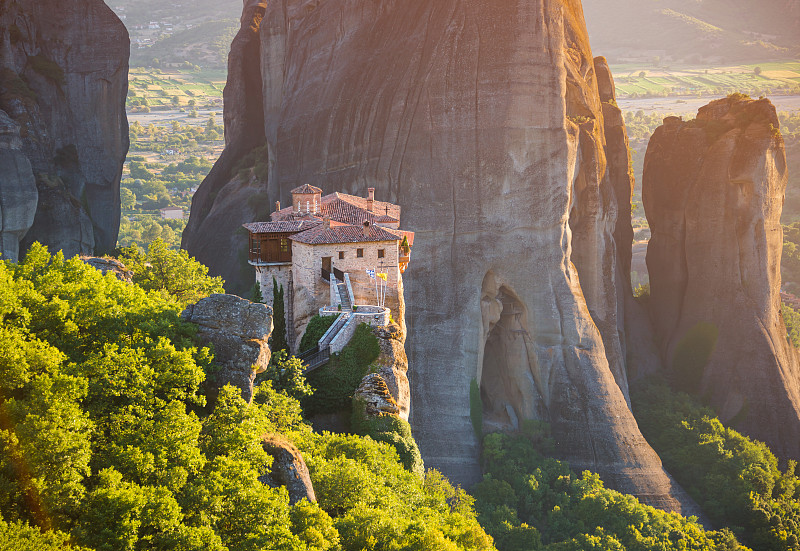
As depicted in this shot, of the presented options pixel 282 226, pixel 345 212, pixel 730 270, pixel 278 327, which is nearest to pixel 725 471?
pixel 730 270

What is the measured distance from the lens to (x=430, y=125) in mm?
66250

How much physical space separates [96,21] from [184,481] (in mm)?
65618

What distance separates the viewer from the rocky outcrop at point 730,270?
7169 centimetres

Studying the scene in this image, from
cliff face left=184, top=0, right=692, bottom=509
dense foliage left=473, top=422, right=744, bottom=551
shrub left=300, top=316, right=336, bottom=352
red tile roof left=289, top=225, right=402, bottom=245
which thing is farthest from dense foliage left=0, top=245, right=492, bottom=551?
cliff face left=184, top=0, right=692, bottom=509

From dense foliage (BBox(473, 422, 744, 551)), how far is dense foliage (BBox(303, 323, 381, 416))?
1635 cm

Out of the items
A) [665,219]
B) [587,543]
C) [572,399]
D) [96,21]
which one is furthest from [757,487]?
[96,21]

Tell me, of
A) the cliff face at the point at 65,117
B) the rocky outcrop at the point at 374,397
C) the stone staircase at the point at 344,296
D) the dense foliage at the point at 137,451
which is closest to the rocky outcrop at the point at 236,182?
the cliff face at the point at 65,117

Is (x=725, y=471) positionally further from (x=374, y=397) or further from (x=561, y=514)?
(x=374, y=397)

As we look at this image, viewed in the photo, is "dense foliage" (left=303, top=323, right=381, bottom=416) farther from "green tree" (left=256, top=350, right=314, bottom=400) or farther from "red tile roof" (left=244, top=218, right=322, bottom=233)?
"red tile roof" (left=244, top=218, right=322, bottom=233)

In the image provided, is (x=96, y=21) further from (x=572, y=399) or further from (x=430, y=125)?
(x=572, y=399)

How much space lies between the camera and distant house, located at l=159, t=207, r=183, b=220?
7194 inches

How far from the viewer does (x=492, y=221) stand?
65.1m

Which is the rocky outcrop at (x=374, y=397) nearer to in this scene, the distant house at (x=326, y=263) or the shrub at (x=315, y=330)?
the shrub at (x=315, y=330)

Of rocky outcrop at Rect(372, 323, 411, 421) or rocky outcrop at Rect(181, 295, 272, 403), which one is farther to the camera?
rocky outcrop at Rect(372, 323, 411, 421)
